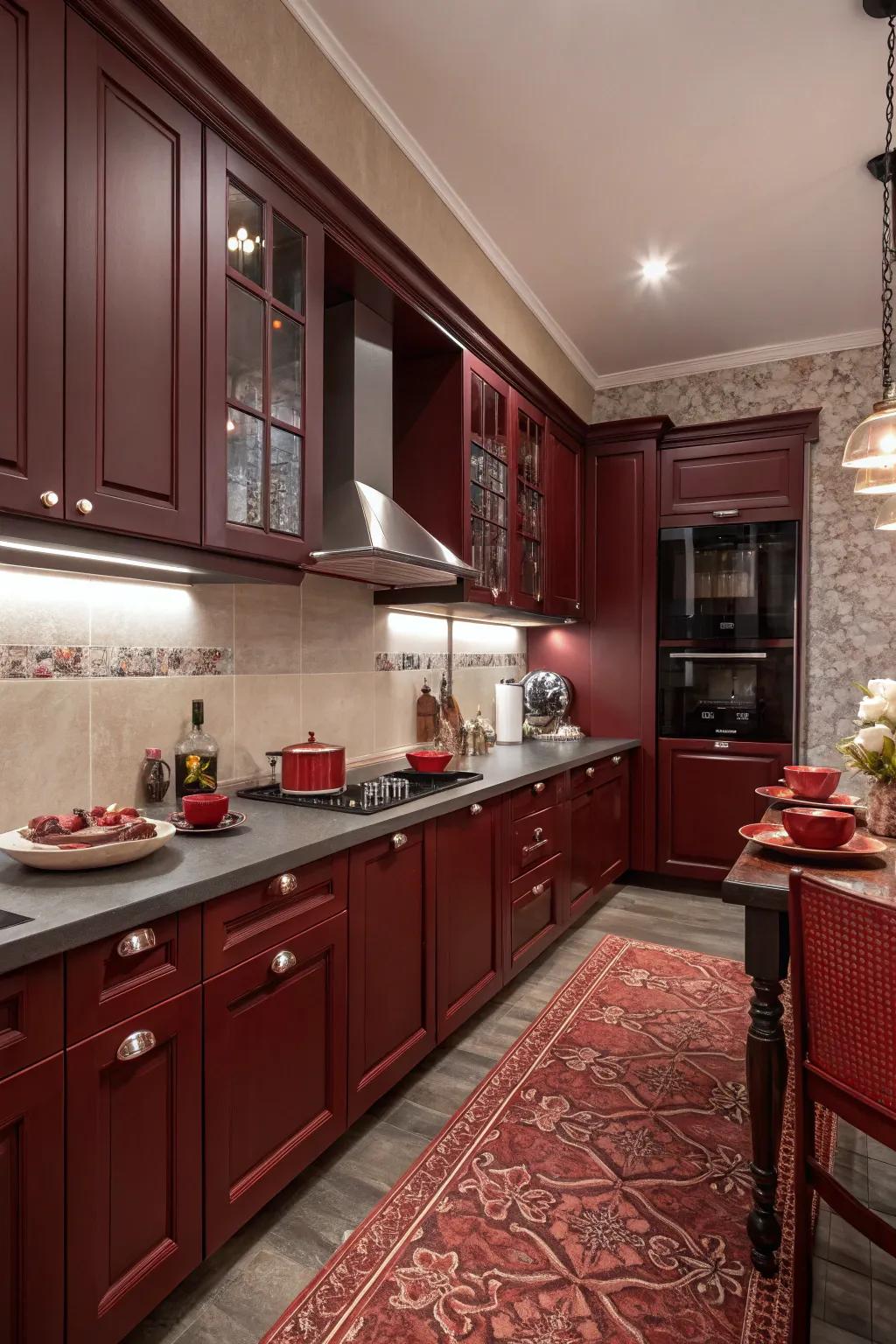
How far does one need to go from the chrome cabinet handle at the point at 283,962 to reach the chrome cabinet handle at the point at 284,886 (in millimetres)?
120

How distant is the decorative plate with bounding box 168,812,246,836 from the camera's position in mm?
1697

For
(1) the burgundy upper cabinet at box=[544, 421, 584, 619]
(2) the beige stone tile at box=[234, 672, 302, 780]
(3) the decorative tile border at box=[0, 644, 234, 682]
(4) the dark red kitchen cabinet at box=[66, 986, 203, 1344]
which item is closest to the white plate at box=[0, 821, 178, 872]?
(4) the dark red kitchen cabinet at box=[66, 986, 203, 1344]

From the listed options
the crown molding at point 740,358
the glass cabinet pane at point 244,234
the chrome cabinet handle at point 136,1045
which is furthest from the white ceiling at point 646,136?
the chrome cabinet handle at point 136,1045

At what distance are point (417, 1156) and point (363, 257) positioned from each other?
8.29ft

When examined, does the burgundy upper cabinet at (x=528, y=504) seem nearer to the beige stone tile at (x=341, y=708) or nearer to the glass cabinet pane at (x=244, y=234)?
the beige stone tile at (x=341, y=708)

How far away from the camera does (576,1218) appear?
1.71m

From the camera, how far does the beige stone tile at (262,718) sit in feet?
7.47

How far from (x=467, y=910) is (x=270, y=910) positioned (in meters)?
1.01

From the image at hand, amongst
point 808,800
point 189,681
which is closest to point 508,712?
point 808,800

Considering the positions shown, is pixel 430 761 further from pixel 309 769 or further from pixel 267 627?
pixel 267 627

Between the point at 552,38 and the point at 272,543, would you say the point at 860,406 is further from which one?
the point at 272,543

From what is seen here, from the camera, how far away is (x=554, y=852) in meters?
3.21

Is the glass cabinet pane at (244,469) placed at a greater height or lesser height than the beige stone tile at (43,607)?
greater

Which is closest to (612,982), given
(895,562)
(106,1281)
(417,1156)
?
(417,1156)
